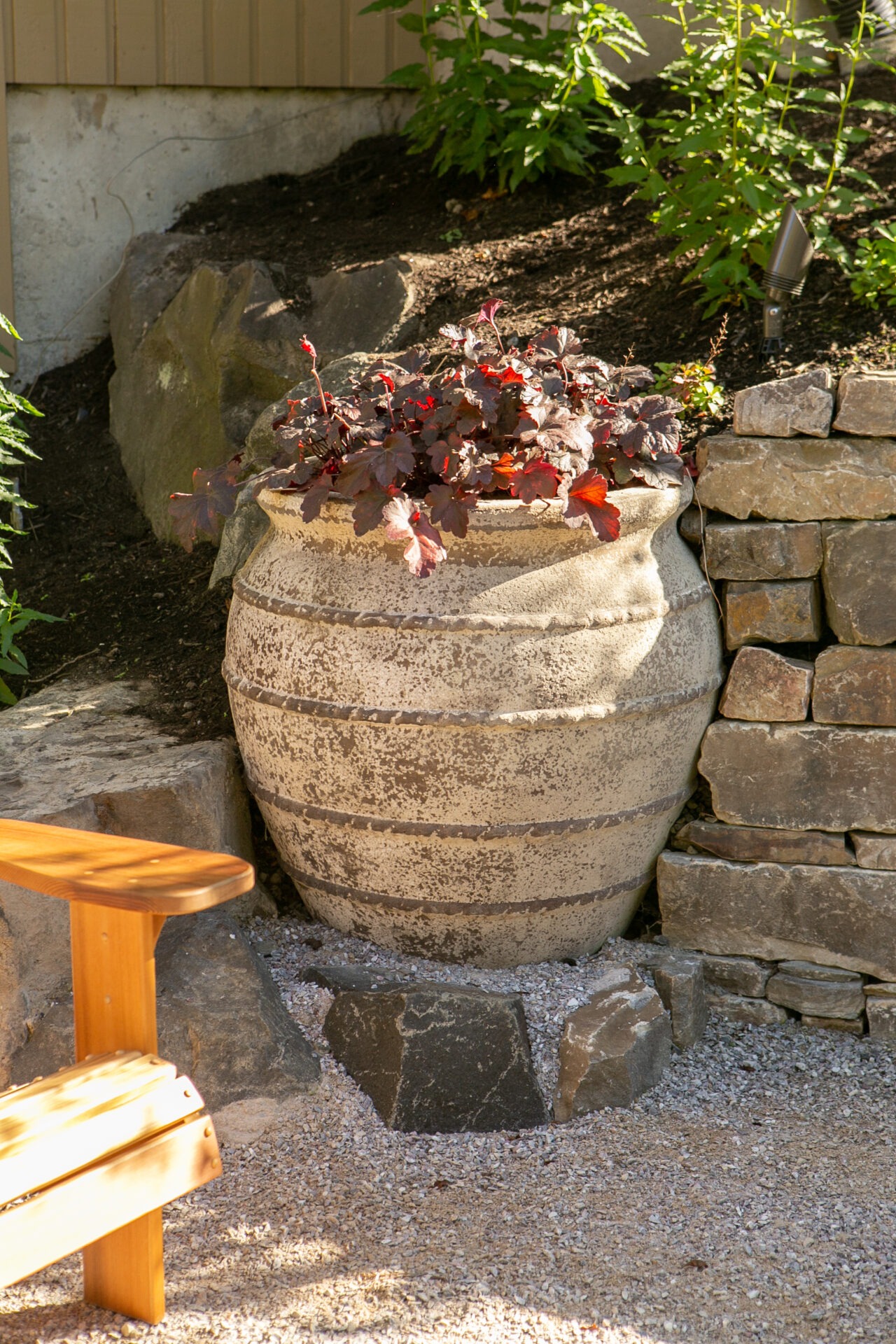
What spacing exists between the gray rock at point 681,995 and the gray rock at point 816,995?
21 centimetres

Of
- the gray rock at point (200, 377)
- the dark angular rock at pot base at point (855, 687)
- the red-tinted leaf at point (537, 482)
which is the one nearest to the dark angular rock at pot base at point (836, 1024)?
the dark angular rock at pot base at point (855, 687)

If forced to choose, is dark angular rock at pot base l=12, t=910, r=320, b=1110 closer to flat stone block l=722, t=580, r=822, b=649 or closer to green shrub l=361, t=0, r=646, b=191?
flat stone block l=722, t=580, r=822, b=649

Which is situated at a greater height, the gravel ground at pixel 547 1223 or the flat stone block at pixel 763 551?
the flat stone block at pixel 763 551

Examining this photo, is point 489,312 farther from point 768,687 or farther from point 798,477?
point 768,687

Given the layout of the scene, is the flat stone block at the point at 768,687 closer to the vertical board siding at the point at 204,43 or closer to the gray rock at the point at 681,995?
the gray rock at the point at 681,995

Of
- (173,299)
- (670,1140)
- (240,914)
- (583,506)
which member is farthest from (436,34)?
(670,1140)

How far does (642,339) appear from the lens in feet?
10.8

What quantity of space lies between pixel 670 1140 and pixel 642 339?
2063 millimetres

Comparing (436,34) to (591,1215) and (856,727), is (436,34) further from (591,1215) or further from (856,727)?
(591,1215)


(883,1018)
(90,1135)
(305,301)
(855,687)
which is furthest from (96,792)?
(305,301)

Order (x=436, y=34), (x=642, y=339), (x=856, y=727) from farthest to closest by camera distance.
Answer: (x=436, y=34), (x=642, y=339), (x=856, y=727)

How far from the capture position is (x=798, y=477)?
2643 mm

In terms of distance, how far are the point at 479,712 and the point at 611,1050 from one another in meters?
0.74

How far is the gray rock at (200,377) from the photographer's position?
3.84 meters
